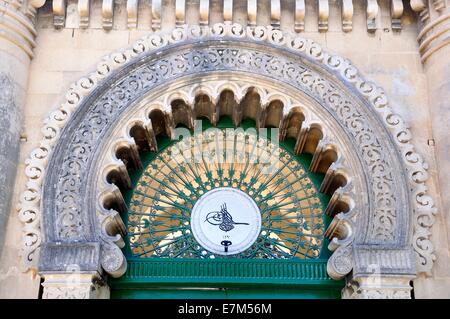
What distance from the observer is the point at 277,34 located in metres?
9.00

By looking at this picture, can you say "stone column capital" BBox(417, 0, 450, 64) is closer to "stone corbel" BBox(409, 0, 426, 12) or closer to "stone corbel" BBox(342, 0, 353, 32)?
"stone corbel" BBox(409, 0, 426, 12)

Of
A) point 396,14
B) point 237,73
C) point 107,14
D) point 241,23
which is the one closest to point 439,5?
point 396,14

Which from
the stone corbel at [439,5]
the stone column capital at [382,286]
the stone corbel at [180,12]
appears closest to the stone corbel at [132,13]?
the stone corbel at [180,12]

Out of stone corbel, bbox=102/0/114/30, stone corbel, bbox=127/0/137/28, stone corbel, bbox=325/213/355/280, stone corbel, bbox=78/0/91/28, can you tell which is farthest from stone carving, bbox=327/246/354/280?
stone corbel, bbox=78/0/91/28

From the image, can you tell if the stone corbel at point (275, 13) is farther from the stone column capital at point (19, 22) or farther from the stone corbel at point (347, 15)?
the stone column capital at point (19, 22)

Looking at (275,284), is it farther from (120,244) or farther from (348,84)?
(348,84)

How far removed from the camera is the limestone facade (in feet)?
26.4

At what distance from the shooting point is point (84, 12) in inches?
357

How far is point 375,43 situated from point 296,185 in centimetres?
198

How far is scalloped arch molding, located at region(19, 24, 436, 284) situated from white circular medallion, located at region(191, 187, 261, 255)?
1037mm

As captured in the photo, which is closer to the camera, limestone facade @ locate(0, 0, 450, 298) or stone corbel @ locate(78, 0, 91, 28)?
limestone facade @ locate(0, 0, 450, 298)

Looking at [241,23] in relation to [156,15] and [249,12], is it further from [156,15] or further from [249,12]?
[156,15]

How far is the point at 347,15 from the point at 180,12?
6.61 feet

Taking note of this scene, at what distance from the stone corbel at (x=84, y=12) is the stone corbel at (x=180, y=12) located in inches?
42.2
